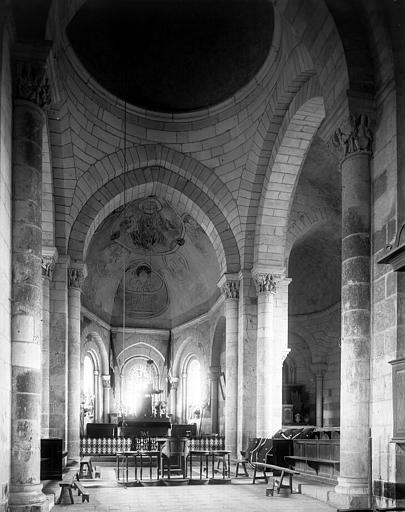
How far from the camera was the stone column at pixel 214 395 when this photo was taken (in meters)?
25.2

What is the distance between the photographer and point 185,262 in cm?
2605

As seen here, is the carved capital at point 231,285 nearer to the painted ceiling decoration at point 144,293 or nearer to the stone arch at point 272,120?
the stone arch at point 272,120

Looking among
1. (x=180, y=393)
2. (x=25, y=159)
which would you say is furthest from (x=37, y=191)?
(x=180, y=393)

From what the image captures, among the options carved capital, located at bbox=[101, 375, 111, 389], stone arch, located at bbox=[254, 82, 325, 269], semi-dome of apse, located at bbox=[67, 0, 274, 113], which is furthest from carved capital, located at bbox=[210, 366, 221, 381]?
semi-dome of apse, located at bbox=[67, 0, 274, 113]

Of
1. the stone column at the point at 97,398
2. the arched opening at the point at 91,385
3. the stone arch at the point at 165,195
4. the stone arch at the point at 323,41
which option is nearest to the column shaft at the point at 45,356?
the stone arch at the point at 165,195

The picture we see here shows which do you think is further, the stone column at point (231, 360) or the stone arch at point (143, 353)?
the stone arch at point (143, 353)

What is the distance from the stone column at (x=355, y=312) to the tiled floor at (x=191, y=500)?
0.92 m

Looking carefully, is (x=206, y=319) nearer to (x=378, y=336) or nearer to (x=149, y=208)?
(x=149, y=208)

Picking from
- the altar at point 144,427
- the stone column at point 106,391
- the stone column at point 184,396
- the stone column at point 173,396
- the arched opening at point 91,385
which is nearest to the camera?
the altar at point 144,427

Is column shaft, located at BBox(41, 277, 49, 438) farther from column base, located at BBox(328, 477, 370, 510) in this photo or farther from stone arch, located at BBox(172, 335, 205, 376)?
stone arch, located at BBox(172, 335, 205, 376)

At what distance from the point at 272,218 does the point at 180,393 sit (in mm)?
13760

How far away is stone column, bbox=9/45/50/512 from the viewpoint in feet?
27.0

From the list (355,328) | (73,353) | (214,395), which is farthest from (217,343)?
(355,328)

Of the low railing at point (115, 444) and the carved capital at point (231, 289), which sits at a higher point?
the carved capital at point (231, 289)
